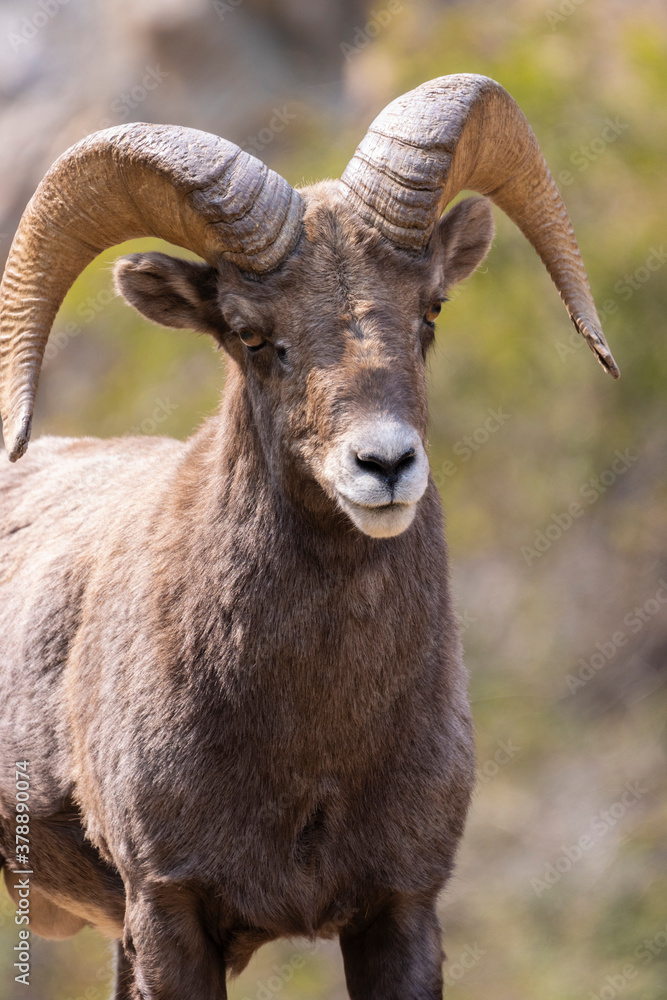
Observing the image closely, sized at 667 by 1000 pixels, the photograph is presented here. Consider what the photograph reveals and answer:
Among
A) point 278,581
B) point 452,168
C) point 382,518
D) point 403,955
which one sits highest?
point 452,168

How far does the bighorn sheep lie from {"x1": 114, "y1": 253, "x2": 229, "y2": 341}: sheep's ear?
1 centimetres

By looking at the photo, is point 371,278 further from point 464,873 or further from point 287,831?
point 464,873

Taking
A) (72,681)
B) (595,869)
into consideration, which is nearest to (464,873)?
(595,869)

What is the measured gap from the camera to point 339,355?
5.58m

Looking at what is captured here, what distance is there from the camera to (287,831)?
240 inches

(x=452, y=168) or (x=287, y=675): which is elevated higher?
(x=452, y=168)

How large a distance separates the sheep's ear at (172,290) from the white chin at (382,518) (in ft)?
5.24

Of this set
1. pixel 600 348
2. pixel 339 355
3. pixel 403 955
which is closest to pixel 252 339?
pixel 339 355

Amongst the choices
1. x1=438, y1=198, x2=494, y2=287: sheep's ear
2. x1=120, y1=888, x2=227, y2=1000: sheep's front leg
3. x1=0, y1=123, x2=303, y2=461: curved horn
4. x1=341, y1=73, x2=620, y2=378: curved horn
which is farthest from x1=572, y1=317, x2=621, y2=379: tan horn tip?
x1=120, y1=888, x2=227, y2=1000: sheep's front leg

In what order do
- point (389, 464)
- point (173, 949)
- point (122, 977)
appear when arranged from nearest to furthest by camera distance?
point (389, 464) < point (173, 949) < point (122, 977)

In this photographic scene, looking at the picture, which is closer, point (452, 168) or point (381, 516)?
point (381, 516)

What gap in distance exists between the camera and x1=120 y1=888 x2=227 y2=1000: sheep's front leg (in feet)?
20.4

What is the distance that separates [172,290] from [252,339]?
2.68 ft

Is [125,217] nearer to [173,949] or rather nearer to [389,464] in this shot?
[389,464]
